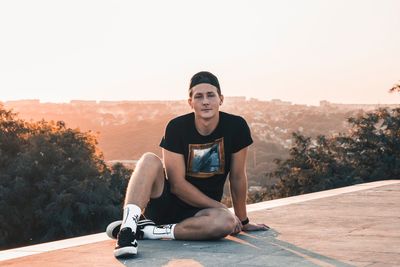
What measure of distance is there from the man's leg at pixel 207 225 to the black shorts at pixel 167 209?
16 cm

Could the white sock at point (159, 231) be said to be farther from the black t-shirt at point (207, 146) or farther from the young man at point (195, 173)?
the black t-shirt at point (207, 146)

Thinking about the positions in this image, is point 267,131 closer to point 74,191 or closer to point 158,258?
point 74,191

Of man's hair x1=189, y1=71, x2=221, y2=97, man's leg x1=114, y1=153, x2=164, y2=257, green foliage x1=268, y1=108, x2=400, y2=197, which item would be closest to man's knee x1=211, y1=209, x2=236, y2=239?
man's leg x1=114, y1=153, x2=164, y2=257

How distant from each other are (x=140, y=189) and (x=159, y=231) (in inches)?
16.3

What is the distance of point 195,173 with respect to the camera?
5.43 metres

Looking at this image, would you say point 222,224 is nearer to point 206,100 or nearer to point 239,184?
point 239,184

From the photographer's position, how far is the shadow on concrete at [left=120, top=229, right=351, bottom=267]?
14.4ft

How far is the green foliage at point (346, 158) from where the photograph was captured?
37.2 metres

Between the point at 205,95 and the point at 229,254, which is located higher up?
the point at 205,95

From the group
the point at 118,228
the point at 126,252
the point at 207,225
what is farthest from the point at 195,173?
the point at 126,252

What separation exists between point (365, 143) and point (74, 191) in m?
15.8

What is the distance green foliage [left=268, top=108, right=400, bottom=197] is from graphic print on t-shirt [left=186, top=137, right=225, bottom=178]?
31.1 m

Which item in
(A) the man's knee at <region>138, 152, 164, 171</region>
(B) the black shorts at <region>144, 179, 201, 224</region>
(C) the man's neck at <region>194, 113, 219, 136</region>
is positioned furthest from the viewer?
(B) the black shorts at <region>144, 179, 201, 224</region>

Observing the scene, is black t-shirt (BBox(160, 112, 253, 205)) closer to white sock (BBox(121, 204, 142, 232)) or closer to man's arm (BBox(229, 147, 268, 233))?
man's arm (BBox(229, 147, 268, 233))
